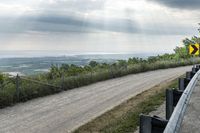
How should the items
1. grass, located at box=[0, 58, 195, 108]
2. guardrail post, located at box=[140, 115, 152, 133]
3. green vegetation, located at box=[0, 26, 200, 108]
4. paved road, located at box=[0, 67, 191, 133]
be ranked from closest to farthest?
1. guardrail post, located at box=[140, 115, 152, 133]
2. paved road, located at box=[0, 67, 191, 133]
3. grass, located at box=[0, 58, 195, 108]
4. green vegetation, located at box=[0, 26, 200, 108]

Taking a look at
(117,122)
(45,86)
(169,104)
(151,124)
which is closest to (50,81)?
(45,86)

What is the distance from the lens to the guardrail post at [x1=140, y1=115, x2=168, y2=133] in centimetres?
488

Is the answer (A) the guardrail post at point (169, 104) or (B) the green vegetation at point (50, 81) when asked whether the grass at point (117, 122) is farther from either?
(B) the green vegetation at point (50, 81)

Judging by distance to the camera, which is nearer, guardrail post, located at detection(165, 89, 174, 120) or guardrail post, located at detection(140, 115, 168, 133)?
guardrail post, located at detection(140, 115, 168, 133)

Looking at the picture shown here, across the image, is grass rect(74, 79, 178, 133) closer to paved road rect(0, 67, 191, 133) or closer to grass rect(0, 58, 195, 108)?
paved road rect(0, 67, 191, 133)

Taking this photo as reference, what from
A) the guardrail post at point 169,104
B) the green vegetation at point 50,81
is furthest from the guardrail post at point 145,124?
the green vegetation at point 50,81

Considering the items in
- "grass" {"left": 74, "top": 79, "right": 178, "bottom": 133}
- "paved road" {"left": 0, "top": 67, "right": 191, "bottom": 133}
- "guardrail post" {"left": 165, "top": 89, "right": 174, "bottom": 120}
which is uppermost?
"guardrail post" {"left": 165, "top": 89, "right": 174, "bottom": 120}

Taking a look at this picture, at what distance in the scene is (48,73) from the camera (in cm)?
2775

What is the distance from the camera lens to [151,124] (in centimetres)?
506

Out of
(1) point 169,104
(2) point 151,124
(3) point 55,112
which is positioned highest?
(2) point 151,124

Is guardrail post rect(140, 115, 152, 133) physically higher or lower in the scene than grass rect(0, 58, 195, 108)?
higher

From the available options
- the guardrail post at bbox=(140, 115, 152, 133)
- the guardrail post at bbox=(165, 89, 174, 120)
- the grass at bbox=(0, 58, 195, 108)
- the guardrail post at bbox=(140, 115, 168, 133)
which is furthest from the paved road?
the guardrail post at bbox=(140, 115, 152, 133)

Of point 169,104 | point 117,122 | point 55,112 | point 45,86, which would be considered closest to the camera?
point 169,104

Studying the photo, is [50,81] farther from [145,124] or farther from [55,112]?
Result: [145,124]
